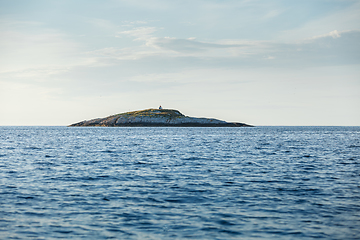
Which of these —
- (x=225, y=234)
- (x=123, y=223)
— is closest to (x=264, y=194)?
(x=225, y=234)

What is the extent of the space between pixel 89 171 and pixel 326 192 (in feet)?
60.0

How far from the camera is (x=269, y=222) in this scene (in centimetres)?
1362

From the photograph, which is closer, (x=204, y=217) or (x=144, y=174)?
(x=204, y=217)

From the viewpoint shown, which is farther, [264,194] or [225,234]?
[264,194]

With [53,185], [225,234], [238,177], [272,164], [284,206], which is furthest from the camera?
[272,164]

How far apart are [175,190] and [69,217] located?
23.4 ft

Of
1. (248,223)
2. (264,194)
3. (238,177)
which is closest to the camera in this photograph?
(248,223)

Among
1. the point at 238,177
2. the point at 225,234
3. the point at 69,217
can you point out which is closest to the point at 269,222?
the point at 225,234

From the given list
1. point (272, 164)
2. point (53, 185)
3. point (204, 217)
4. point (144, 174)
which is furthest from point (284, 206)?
point (272, 164)

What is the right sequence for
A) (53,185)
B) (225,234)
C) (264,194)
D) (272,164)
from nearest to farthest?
(225,234) → (264,194) → (53,185) → (272,164)

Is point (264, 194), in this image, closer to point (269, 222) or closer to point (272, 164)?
point (269, 222)

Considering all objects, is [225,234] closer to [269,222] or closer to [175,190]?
[269,222]

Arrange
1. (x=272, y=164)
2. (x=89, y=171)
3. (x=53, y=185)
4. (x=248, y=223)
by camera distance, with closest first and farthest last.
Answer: (x=248, y=223) < (x=53, y=185) < (x=89, y=171) < (x=272, y=164)

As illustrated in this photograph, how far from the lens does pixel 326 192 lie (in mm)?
19375
